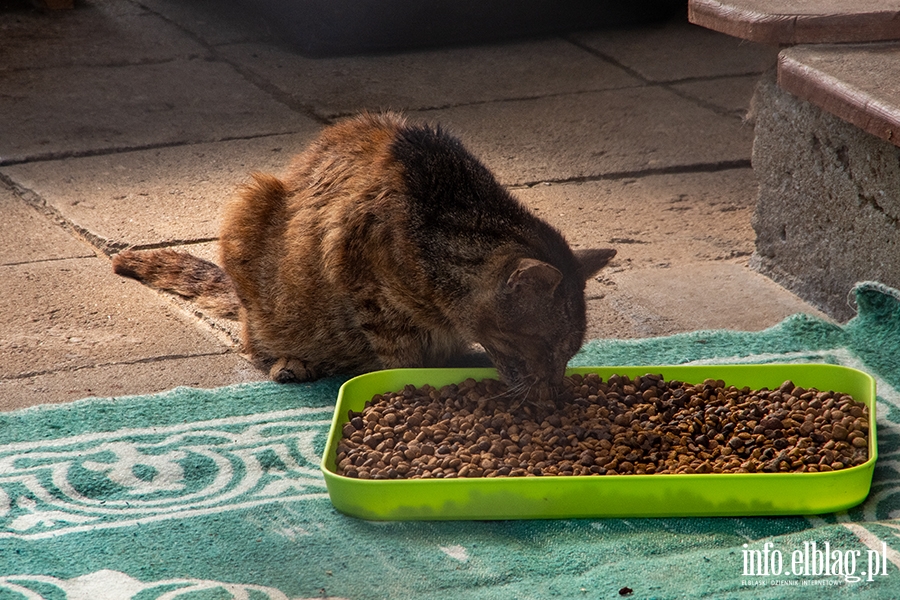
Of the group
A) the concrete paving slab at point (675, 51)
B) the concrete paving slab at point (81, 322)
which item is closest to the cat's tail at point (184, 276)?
the concrete paving slab at point (81, 322)

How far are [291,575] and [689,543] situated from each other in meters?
0.89

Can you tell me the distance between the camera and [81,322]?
3.66m

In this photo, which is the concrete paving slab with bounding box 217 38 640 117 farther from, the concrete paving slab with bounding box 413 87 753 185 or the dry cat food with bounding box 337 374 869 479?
the dry cat food with bounding box 337 374 869 479

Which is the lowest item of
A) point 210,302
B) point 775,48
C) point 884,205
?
point 210,302

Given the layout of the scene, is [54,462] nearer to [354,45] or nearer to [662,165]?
[662,165]

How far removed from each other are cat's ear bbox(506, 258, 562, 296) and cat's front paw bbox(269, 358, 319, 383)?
33.7 inches

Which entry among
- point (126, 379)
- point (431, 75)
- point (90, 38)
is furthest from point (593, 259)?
point (90, 38)

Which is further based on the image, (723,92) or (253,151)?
(723,92)

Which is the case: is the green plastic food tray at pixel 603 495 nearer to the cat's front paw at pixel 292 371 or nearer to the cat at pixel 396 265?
the cat at pixel 396 265

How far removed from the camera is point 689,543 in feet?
7.92

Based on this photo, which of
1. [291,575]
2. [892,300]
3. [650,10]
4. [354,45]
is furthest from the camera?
[650,10]

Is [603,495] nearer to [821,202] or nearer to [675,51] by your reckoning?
[821,202]

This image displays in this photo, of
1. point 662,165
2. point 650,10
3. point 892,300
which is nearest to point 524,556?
point 892,300

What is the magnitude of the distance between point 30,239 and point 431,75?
2.72 meters
